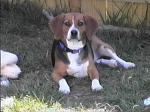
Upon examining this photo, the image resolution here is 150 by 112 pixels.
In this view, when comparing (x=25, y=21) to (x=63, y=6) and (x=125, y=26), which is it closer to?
(x=63, y=6)

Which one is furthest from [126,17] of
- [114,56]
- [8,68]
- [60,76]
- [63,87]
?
[8,68]

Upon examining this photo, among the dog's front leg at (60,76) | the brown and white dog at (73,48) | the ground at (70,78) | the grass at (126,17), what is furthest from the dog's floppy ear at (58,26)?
the grass at (126,17)

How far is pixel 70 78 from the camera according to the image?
6.61 metres

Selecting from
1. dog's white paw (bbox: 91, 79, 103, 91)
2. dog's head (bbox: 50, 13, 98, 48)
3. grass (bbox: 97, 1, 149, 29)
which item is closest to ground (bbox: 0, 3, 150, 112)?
dog's white paw (bbox: 91, 79, 103, 91)

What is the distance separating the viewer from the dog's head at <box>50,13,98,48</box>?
20.5 feet

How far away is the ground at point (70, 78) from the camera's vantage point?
18.9ft

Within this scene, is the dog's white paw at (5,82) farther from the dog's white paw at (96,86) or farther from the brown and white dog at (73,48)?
the dog's white paw at (96,86)

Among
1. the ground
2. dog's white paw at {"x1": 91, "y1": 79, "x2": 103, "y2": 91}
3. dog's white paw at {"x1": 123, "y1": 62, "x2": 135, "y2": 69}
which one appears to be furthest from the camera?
dog's white paw at {"x1": 123, "y1": 62, "x2": 135, "y2": 69}

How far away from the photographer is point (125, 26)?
8336 mm

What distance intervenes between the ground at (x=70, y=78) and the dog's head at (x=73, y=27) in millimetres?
525

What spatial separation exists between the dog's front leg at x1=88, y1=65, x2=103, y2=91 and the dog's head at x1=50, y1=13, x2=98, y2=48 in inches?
13.4

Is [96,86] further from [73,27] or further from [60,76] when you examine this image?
[73,27]

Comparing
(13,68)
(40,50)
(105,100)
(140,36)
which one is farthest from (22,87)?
(140,36)

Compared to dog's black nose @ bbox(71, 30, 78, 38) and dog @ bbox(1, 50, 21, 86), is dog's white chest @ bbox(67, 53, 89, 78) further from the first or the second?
dog @ bbox(1, 50, 21, 86)
